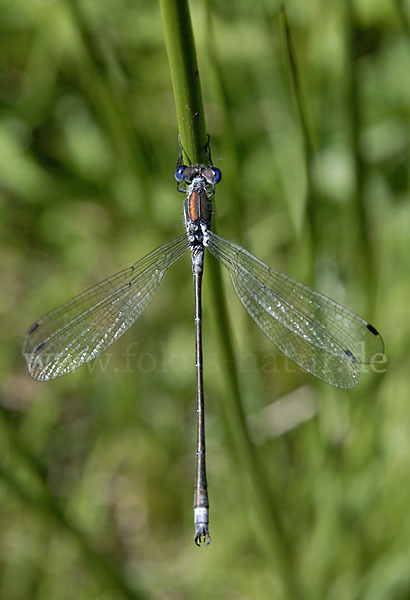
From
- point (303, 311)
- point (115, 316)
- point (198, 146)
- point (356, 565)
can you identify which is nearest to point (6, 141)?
point (115, 316)

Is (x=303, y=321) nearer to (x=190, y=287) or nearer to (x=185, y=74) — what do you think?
(x=190, y=287)

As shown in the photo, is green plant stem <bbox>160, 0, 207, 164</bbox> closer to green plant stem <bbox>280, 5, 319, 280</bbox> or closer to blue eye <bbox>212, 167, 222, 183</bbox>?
green plant stem <bbox>280, 5, 319, 280</bbox>

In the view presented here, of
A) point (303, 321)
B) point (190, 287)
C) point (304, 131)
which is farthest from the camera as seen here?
point (190, 287)

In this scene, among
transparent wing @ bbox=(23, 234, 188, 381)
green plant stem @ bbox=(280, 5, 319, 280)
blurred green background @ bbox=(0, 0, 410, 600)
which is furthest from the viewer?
blurred green background @ bbox=(0, 0, 410, 600)

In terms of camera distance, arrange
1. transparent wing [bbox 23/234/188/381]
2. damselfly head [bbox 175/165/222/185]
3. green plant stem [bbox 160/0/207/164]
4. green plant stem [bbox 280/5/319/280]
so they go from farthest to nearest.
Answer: transparent wing [bbox 23/234/188/381], damselfly head [bbox 175/165/222/185], green plant stem [bbox 280/5/319/280], green plant stem [bbox 160/0/207/164]

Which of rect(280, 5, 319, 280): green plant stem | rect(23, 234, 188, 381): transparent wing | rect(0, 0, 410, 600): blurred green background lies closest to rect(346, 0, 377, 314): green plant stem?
rect(0, 0, 410, 600): blurred green background

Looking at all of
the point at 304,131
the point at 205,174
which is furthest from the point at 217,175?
the point at 304,131

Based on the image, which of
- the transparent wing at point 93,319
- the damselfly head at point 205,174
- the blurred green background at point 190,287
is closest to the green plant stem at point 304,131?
the blurred green background at point 190,287

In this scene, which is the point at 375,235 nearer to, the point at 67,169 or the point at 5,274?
the point at 67,169
